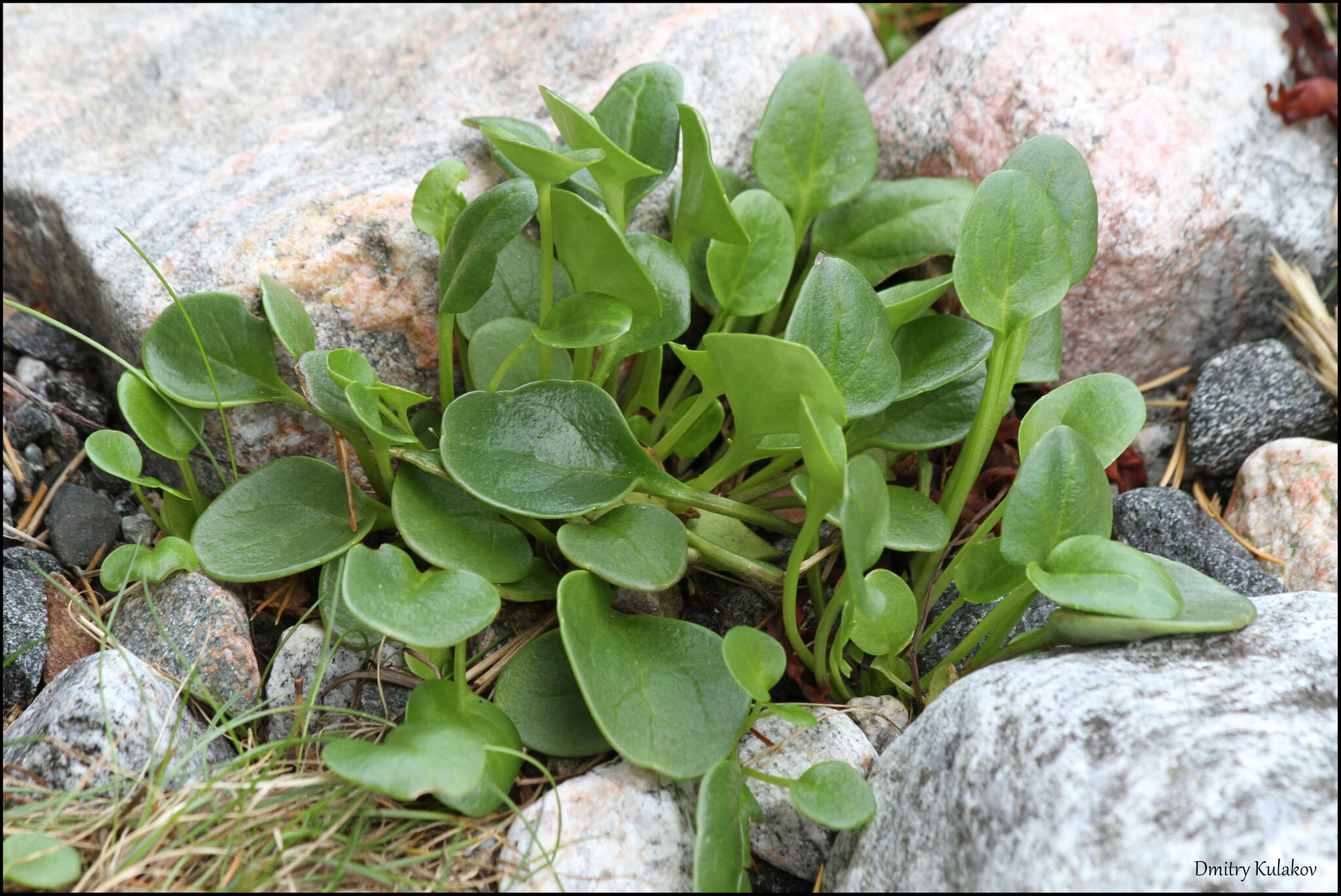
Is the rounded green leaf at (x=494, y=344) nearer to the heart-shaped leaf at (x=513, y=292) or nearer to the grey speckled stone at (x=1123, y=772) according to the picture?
the heart-shaped leaf at (x=513, y=292)

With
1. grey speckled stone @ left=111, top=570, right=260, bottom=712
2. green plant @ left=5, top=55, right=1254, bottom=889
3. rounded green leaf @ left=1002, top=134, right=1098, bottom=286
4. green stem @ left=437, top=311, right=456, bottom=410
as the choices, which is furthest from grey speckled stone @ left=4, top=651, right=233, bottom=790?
rounded green leaf @ left=1002, top=134, right=1098, bottom=286

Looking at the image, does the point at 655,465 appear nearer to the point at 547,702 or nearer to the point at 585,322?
the point at 585,322

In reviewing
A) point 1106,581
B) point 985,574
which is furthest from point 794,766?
point 1106,581

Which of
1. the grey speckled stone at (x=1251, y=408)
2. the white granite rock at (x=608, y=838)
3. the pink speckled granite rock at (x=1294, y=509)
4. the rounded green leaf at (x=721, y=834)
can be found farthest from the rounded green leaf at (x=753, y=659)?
the grey speckled stone at (x=1251, y=408)


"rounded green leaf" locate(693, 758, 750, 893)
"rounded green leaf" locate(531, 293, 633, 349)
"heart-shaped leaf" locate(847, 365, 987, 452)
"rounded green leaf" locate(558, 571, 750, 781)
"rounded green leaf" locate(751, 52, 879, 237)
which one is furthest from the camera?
"rounded green leaf" locate(751, 52, 879, 237)

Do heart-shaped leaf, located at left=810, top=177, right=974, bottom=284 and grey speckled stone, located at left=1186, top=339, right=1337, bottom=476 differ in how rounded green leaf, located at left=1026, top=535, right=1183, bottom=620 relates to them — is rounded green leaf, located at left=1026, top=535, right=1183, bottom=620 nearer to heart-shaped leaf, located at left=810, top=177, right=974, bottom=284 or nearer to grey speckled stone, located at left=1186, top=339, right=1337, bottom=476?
heart-shaped leaf, located at left=810, top=177, right=974, bottom=284

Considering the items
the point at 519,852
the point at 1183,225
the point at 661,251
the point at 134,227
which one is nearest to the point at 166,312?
the point at 134,227

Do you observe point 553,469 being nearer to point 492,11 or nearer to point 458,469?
point 458,469
